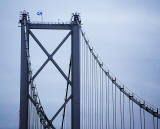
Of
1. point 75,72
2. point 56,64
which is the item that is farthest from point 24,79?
point 75,72

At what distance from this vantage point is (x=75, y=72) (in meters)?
20.2

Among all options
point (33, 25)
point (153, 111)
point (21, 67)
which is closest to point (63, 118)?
point (21, 67)

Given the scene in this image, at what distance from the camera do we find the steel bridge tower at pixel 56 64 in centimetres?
2000

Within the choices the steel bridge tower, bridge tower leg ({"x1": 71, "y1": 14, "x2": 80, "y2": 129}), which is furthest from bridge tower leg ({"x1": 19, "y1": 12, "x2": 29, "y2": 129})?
bridge tower leg ({"x1": 71, "y1": 14, "x2": 80, "y2": 129})

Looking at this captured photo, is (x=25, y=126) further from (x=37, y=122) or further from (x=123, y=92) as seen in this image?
(x=123, y=92)

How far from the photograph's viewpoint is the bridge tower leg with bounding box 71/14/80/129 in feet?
64.8

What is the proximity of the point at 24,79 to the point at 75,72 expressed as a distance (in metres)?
2.05

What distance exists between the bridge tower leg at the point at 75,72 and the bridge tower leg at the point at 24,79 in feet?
6.10

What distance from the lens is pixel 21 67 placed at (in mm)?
20547

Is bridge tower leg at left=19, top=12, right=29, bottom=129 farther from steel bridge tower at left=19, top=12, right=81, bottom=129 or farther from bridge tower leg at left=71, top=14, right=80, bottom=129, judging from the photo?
bridge tower leg at left=71, top=14, right=80, bottom=129

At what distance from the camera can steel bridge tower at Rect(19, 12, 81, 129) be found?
20.0 metres

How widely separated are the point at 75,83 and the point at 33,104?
82.5 inches

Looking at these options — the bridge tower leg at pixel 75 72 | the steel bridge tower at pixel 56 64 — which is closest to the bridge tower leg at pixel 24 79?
the steel bridge tower at pixel 56 64

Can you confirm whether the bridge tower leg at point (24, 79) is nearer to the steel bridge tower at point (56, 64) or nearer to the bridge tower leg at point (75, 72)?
the steel bridge tower at point (56, 64)
